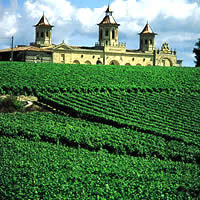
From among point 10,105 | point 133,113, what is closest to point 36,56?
point 10,105

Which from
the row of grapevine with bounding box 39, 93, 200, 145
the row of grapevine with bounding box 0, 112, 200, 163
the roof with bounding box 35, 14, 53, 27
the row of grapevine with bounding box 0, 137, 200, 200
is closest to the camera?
the row of grapevine with bounding box 0, 137, 200, 200

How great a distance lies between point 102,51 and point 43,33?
12.5m

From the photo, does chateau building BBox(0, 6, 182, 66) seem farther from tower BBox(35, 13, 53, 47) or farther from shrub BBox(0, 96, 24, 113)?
shrub BBox(0, 96, 24, 113)

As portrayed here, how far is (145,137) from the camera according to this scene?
53.0 ft

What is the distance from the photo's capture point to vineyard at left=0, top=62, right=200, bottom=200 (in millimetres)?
10031

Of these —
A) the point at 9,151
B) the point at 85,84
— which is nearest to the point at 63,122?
the point at 9,151

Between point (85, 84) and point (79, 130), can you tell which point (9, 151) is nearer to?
point (79, 130)

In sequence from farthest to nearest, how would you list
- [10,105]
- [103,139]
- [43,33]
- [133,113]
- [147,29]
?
[147,29]
[43,33]
[10,105]
[133,113]
[103,139]

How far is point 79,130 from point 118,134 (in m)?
1.93

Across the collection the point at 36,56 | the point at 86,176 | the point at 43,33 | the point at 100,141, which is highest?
the point at 43,33

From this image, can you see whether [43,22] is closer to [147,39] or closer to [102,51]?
[102,51]

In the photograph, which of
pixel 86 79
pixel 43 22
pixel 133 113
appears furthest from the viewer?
pixel 43 22

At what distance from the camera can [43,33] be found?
215 feet

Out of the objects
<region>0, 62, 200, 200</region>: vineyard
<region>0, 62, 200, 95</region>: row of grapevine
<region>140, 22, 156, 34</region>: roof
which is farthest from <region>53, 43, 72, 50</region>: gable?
<region>0, 62, 200, 200</region>: vineyard
